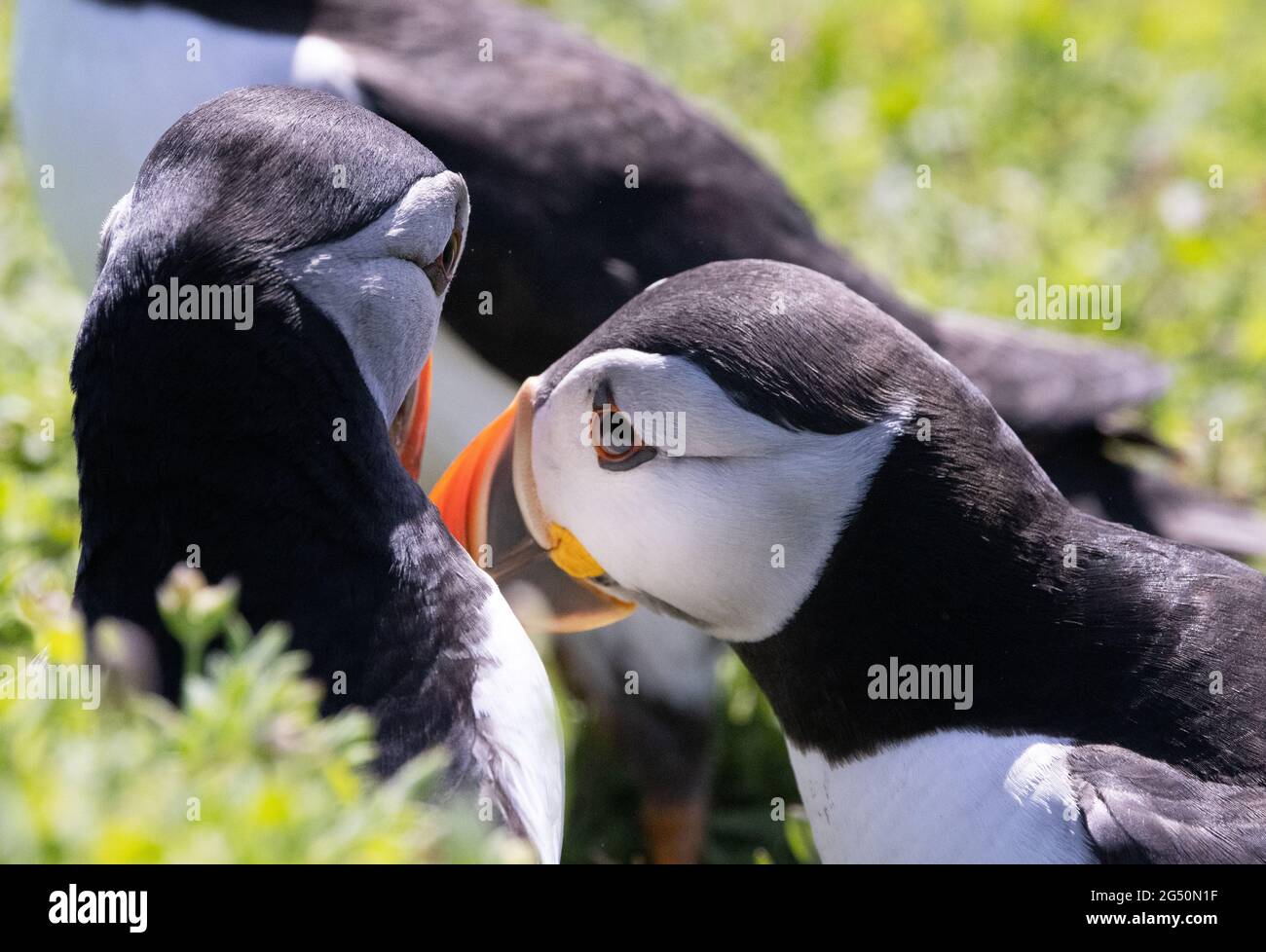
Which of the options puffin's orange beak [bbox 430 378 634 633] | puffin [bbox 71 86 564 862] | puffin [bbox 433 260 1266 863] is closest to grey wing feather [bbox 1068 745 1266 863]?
puffin [bbox 433 260 1266 863]

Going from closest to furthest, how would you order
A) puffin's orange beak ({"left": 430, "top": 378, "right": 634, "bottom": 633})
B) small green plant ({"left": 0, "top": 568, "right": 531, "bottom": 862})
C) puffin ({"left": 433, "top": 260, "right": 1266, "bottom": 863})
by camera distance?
small green plant ({"left": 0, "top": 568, "right": 531, "bottom": 862}), puffin ({"left": 433, "top": 260, "right": 1266, "bottom": 863}), puffin's orange beak ({"left": 430, "top": 378, "right": 634, "bottom": 633})

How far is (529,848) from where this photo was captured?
2752 millimetres

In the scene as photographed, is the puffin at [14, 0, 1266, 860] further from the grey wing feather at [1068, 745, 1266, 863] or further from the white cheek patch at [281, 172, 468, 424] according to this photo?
the grey wing feather at [1068, 745, 1266, 863]

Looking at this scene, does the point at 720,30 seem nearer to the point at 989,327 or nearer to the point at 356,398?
the point at 989,327

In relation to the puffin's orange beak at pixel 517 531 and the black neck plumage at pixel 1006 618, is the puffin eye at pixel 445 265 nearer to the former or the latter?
the puffin's orange beak at pixel 517 531

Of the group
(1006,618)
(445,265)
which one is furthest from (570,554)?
(1006,618)

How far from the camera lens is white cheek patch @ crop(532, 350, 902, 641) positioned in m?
3.13

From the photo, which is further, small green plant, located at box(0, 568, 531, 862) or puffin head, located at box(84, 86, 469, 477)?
puffin head, located at box(84, 86, 469, 477)

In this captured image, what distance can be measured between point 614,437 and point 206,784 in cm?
A: 145

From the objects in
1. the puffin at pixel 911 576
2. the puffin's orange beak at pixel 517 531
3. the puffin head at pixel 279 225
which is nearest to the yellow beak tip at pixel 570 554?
the puffin's orange beak at pixel 517 531

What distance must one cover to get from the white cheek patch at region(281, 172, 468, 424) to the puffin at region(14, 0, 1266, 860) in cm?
98

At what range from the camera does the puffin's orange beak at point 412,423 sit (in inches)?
138

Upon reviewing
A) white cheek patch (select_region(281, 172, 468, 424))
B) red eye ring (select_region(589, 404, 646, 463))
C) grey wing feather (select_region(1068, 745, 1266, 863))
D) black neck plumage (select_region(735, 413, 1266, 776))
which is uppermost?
white cheek patch (select_region(281, 172, 468, 424))

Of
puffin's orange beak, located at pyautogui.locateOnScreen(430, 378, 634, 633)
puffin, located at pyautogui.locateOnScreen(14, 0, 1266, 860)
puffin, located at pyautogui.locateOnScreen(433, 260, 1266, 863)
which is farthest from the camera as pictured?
puffin, located at pyautogui.locateOnScreen(14, 0, 1266, 860)
